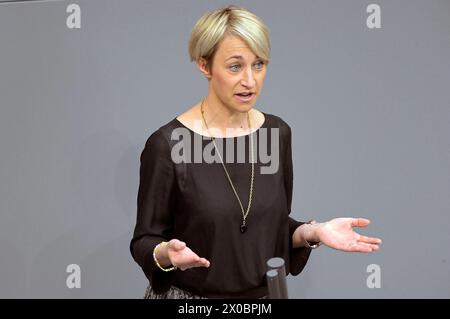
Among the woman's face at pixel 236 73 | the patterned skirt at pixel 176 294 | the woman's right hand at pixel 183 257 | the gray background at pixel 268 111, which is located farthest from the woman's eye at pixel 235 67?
the gray background at pixel 268 111

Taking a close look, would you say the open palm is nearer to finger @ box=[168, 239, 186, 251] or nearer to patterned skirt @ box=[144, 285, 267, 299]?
finger @ box=[168, 239, 186, 251]

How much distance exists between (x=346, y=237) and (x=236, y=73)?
0.40 meters

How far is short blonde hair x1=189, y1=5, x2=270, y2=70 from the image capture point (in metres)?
1.32

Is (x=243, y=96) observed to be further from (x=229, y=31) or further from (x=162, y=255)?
(x=162, y=255)

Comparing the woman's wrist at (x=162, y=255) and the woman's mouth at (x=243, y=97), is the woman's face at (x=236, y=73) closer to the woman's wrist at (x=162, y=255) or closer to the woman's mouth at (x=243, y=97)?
the woman's mouth at (x=243, y=97)

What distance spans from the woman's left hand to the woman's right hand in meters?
0.29

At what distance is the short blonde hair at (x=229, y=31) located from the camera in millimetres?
1322

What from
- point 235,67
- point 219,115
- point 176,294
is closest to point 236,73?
point 235,67

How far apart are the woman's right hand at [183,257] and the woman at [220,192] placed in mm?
86

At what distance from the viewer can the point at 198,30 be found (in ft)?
4.40

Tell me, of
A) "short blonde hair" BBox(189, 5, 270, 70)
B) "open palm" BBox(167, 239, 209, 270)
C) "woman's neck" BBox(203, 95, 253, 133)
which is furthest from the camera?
"woman's neck" BBox(203, 95, 253, 133)

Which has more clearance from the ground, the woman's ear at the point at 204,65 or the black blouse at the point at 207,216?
the woman's ear at the point at 204,65

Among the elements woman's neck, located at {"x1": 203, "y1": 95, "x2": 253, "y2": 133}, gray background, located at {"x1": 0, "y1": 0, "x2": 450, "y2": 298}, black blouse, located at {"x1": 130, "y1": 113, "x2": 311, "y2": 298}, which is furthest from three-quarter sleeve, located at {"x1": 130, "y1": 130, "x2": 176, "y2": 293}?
gray background, located at {"x1": 0, "y1": 0, "x2": 450, "y2": 298}
